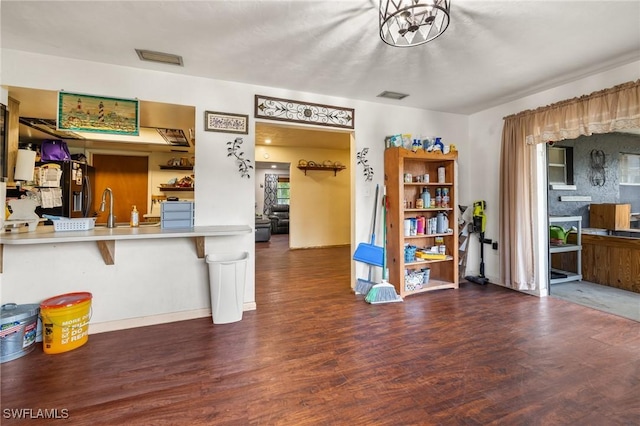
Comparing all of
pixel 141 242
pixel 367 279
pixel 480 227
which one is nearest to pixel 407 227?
pixel 367 279

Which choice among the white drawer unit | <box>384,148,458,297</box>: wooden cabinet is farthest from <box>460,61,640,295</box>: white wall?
the white drawer unit

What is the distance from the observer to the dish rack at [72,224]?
8.23 feet

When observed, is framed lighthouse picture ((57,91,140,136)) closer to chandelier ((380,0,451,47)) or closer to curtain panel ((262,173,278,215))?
chandelier ((380,0,451,47))

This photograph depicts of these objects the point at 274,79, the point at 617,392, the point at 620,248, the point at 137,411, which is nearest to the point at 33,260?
the point at 137,411

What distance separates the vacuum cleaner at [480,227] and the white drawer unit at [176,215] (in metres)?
3.91

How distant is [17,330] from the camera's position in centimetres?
219

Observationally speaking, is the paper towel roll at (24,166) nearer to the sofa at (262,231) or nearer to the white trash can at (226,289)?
the white trash can at (226,289)

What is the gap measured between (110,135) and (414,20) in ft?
13.6

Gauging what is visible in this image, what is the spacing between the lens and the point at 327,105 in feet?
11.8

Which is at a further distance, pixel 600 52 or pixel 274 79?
pixel 274 79

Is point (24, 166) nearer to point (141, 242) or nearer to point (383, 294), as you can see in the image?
point (141, 242)

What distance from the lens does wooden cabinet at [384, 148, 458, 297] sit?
3580mm

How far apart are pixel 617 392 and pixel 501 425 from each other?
94cm

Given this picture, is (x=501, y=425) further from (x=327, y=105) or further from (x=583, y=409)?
(x=327, y=105)
